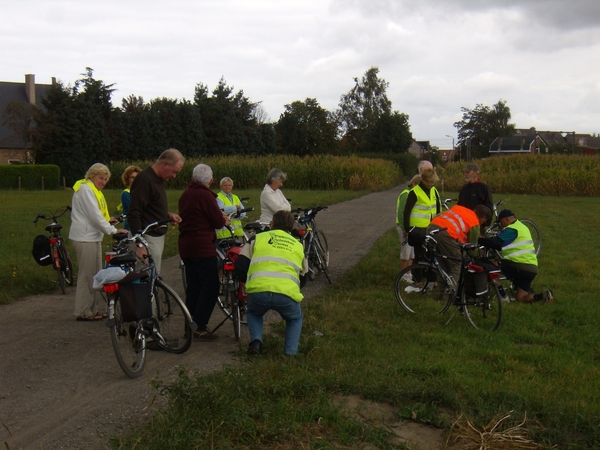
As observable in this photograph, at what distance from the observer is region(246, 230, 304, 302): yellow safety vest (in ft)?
21.5

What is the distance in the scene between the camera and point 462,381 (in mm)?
5883

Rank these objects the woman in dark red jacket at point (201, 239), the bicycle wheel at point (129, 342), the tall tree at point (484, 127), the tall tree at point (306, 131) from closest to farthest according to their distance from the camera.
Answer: the bicycle wheel at point (129, 342) → the woman in dark red jacket at point (201, 239) → the tall tree at point (306, 131) → the tall tree at point (484, 127)

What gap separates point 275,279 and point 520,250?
4.67 meters

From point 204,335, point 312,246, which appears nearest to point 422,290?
point 312,246

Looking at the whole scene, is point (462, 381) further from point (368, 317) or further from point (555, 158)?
point (555, 158)

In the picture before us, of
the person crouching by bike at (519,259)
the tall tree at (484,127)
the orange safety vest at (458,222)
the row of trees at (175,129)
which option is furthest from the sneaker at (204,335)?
the tall tree at (484,127)

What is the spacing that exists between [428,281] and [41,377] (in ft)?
16.7

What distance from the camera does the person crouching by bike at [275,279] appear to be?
258 inches

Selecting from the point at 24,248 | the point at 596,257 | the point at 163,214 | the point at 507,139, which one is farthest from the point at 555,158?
the point at 507,139

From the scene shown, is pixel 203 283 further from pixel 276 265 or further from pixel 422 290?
pixel 422 290

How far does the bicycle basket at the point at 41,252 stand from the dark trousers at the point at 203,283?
3.55 meters

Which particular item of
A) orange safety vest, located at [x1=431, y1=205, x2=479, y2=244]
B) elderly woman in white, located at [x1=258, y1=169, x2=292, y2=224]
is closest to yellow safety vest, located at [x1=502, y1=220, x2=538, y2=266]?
orange safety vest, located at [x1=431, y1=205, x2=479, y2=244]

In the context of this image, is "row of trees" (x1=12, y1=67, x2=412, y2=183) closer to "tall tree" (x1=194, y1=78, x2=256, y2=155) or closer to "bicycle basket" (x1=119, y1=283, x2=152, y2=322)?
"tall tree" (x1=194, y1=78, x2=256, y2=155)

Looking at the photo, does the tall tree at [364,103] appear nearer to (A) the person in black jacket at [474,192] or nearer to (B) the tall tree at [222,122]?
(B) the tall tree at [222,122]
